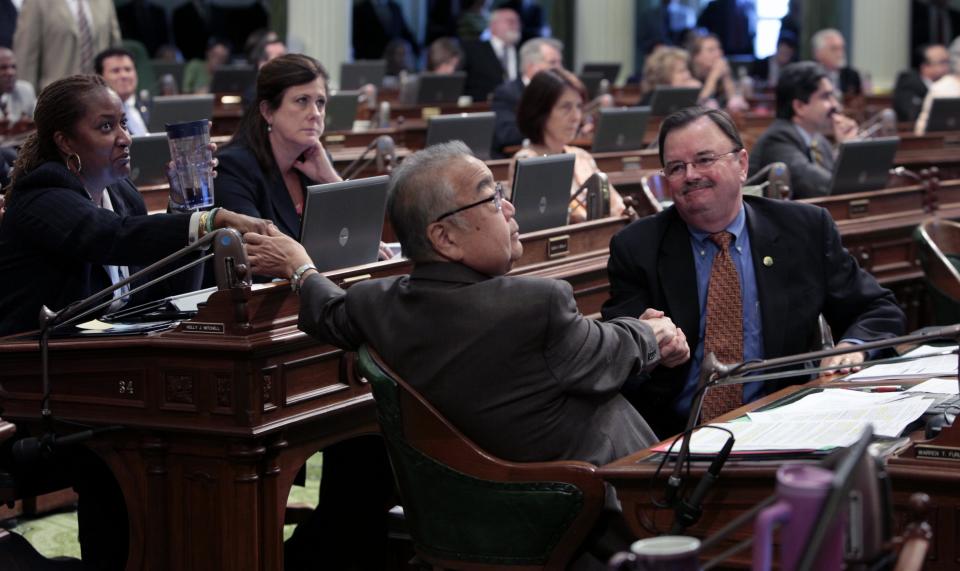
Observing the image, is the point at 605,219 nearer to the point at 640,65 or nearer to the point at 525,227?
the point at 525,227

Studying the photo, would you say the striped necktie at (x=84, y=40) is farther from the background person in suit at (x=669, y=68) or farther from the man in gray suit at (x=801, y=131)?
the man in gray suit at (x=801, y=131)

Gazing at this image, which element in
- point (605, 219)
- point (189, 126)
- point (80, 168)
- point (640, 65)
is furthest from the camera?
point (640, 65)

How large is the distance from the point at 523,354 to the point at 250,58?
9.17 m

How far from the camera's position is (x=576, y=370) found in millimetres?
2215

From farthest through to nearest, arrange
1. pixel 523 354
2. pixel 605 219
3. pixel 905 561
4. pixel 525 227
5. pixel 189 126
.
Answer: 1. pixel 605 219
2. pixel 525 227
3. pixel 189 126
4. pixel 523 354
5. pixel 905 561

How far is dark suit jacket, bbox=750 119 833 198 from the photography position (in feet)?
18.1

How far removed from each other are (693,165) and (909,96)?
8.97 meters

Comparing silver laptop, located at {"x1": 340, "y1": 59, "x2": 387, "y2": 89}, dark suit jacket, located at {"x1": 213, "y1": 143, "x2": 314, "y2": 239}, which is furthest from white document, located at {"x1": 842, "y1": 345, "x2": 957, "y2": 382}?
silver laptop, located at {"x1": 340, "y1": 59, "x2": 387, "y2": 89}

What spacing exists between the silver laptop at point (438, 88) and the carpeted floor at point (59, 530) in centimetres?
546

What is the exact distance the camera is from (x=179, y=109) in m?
6.59

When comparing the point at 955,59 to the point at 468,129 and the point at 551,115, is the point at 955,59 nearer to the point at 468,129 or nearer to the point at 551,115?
the point at 468,129

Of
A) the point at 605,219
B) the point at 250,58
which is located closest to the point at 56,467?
the point at 605,219

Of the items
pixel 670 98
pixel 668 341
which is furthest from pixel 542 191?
pixel 670 98

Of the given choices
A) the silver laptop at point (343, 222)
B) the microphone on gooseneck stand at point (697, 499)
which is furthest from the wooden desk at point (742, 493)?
the silver laptop at point (343, 222)
